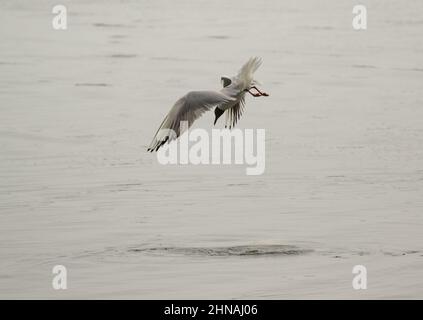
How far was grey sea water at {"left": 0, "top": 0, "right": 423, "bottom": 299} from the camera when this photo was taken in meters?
10.5

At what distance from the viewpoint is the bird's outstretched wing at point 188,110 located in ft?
35.1

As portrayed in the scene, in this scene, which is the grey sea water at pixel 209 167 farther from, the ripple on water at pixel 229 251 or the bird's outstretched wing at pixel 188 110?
the bird's outstretched wing at pixel 188 110

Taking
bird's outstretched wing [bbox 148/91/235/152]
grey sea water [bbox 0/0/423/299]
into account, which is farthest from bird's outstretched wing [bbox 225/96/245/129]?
bird's outstretched wing [bbox 148/91/235/152]

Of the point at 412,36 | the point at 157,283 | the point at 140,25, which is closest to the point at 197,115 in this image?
the point at 157,283

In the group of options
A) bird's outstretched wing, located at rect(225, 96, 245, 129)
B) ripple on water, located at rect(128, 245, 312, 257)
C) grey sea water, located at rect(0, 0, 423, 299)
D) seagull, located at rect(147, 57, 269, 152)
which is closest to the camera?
grey sea water, located at rect(0, 0, 423, 299)

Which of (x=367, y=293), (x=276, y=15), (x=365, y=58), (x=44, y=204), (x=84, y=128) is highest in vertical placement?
(x=276, y=15)

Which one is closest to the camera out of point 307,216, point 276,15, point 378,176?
point 307,216

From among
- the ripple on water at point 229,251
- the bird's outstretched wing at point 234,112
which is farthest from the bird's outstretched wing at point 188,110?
the bird's outstretched wing at point 234,112

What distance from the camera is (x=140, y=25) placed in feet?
76.3

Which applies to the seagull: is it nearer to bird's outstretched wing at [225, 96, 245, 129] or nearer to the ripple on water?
bird's outstretched wing at [225, 96, 245, 129]

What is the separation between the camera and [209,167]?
14.1 m

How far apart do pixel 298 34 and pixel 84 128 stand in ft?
24.5

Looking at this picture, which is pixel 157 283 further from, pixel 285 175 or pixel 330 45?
pixel 330 45

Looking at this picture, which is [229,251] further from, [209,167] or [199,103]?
[209,167]
